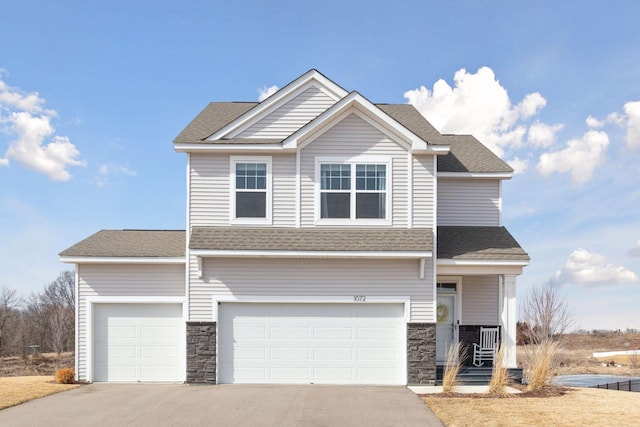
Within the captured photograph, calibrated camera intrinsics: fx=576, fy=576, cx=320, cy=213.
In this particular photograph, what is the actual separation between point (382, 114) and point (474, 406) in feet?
24.4

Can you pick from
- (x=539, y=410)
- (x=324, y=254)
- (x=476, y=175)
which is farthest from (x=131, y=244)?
(x=539, y=410)

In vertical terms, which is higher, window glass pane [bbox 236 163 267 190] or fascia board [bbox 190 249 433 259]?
window glass pane [bbox 236 163 267 190]

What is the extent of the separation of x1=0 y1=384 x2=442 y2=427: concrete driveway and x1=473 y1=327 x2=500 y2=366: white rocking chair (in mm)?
3199

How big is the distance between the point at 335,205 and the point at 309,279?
2065mm

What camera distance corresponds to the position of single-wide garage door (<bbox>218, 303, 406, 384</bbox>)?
15023 mm

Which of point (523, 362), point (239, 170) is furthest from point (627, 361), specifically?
point (239, 170)

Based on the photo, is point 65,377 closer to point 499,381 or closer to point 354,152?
point 354,152

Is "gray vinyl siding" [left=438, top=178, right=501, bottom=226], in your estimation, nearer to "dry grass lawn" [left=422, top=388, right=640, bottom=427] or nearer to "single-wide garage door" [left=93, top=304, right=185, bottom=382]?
"dry grass lawn" [left=422, top=388, right=640, bottom=427]

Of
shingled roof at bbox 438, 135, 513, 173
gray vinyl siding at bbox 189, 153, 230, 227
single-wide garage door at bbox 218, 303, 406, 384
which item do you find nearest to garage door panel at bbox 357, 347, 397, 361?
single-wide garage door at bbox 218, 303, 406, 384

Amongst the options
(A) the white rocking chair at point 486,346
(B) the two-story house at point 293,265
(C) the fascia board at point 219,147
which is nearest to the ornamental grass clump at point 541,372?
(B) the two-story house at point 293,265

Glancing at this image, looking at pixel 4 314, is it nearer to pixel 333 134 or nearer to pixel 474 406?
pixel 333 134

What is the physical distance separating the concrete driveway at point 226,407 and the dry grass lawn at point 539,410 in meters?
0.57

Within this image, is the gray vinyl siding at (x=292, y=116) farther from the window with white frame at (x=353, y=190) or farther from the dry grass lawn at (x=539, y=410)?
the dry grass lawn at (x=539, y=410)

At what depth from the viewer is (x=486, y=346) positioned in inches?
648
